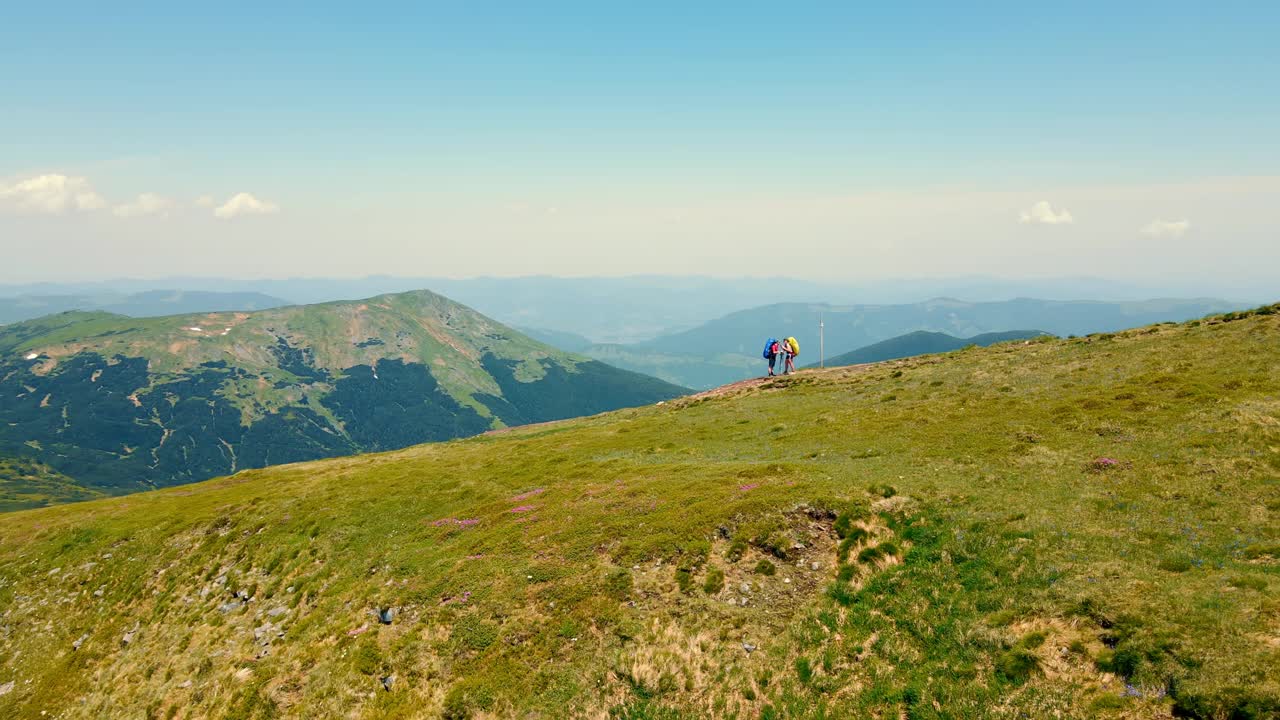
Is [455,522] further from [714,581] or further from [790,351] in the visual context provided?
[790,351]

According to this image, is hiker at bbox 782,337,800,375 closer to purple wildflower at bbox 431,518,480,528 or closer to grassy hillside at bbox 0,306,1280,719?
grassy hillside at bbox 0,306,1280,719

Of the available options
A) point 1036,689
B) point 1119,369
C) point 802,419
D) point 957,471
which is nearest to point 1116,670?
point 1036,689

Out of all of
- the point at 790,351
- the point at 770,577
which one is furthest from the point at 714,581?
the point at 790,351

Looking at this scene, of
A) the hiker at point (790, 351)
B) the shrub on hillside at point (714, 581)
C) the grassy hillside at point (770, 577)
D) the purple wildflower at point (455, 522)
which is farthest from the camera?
the hiker at point (790, 351)

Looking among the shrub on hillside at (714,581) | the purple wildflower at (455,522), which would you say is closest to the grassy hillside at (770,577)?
the shrub on hillside at (714,581)

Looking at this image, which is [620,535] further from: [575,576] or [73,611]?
[73,611]

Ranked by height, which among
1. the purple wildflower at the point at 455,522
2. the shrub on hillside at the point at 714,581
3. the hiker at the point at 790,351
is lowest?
the purple wildflower at the point at 455,522

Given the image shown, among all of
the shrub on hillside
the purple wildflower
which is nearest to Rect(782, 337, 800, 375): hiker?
the purple wildflower

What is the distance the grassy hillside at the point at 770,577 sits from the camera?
18594 mm

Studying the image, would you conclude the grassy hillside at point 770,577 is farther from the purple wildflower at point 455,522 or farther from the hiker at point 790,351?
the hiker at point 790,351

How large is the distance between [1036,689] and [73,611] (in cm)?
6005

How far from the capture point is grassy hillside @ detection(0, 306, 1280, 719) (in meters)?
18.6

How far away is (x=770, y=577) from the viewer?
25609 mm

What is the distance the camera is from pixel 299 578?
35469 mm
